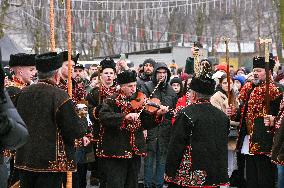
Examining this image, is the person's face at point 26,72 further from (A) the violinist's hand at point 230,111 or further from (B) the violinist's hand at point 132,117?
(A) the violinist's hand at point 230,111

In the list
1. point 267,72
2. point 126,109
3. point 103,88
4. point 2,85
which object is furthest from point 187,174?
point 2,85

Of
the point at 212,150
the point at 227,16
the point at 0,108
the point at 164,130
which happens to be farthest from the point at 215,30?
the point at 0,108

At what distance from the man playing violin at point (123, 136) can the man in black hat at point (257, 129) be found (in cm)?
166

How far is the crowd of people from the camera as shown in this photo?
6.94m

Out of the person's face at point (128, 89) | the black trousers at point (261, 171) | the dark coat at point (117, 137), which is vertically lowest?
the black trousers at point (261, 171)

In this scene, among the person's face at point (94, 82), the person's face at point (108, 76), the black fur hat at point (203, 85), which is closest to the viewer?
the black fur hat at point (203, 85)

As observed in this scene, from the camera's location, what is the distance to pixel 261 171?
938 centimetres

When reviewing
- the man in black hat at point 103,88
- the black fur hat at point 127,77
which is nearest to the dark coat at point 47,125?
the black fur hat at point 127,77

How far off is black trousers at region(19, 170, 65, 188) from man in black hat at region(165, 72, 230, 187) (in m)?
1.29

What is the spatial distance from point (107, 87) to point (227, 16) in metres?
33.7

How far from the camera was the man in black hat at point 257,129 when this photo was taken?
9.12 metres

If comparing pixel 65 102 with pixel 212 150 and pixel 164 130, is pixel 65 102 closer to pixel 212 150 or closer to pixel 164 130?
pixel 212 150

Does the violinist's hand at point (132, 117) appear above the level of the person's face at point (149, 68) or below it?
below

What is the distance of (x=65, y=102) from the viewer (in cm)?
691
